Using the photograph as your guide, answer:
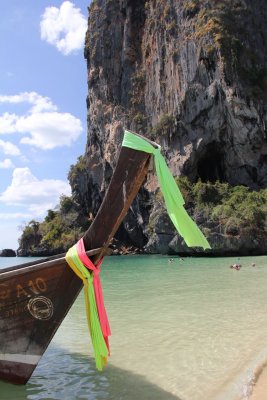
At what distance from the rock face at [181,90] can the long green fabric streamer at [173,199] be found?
27.0m

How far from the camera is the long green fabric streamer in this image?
12.4ft

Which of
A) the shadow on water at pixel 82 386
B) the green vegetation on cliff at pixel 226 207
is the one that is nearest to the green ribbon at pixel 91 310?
the shadow on water at pixel 82 386

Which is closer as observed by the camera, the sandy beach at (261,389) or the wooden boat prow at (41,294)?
the sandy beach at (261,389)

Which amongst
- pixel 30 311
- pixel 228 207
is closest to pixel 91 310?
pixel 30 311

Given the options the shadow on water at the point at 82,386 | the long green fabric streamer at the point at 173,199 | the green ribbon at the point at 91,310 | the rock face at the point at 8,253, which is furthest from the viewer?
the rock face at the point at 8,253

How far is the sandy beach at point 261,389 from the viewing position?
388 cm

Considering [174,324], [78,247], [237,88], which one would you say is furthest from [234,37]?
[78,247]

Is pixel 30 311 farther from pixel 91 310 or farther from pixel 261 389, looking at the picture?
pixel 261 389

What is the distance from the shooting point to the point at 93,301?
426 cm

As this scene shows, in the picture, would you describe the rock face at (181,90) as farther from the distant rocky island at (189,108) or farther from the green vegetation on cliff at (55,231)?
the green vegetation on cliff at (55,231)

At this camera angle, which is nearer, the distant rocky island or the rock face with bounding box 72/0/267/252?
the distant rocky island

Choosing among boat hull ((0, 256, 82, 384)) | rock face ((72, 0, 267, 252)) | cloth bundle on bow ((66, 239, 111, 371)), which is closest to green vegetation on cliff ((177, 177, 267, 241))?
rock face ((72, 0, 267, 252))

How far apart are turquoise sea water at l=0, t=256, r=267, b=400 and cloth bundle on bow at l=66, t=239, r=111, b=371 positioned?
0.55 meters

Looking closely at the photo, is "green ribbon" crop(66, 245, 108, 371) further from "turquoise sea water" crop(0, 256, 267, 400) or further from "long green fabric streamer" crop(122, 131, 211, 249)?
"long green fabric streamer" crop(122, 131, 211, 249)
